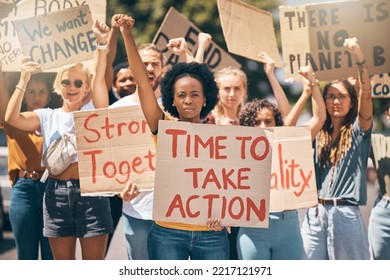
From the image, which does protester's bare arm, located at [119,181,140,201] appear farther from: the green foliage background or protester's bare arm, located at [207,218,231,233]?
the green foliage background

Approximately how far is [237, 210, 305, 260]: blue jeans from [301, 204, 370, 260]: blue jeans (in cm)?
34

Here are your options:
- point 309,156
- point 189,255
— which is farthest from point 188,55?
point 189,255

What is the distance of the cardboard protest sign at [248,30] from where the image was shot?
20.7 ft

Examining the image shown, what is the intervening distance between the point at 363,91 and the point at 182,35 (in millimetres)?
1551

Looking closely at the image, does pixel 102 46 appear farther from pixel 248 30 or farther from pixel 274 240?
pixel 274 240

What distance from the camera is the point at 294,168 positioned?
566 cm

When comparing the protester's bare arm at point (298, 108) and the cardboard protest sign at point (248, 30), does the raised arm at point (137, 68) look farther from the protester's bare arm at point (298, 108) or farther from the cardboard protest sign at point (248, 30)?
the cardboard protest sign at point (248, 30)

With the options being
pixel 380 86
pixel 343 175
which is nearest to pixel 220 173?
pixel 343 175

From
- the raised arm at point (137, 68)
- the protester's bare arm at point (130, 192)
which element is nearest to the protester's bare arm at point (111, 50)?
the raised arm at point (137, 68)

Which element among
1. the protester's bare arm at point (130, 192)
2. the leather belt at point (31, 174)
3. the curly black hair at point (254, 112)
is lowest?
the protester's bare arm at point (130, 192)

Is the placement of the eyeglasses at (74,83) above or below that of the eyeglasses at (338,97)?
above

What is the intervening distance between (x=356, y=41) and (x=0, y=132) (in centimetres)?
A: 271

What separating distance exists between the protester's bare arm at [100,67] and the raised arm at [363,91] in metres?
1.53
